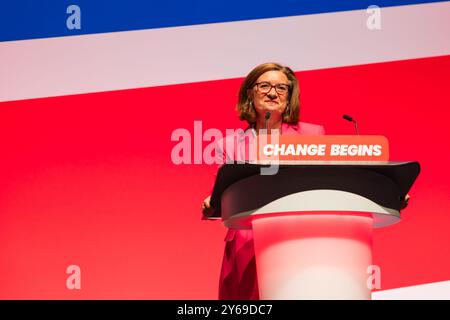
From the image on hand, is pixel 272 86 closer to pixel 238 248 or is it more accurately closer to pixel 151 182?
pixel 238 248

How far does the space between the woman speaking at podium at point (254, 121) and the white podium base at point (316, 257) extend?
2.42 ft

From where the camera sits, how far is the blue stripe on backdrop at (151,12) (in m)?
3.58

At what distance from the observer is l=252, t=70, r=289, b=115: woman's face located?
2.60 meters

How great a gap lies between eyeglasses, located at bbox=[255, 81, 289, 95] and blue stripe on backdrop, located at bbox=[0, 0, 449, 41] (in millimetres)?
1061

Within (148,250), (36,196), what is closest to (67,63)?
(36,196)

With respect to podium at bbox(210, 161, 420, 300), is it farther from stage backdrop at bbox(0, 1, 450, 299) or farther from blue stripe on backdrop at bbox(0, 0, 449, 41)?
blue stripe on backdrop at bbox(0, 0, 449, 41)

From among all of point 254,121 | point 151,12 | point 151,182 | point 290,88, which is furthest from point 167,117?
point 290,88

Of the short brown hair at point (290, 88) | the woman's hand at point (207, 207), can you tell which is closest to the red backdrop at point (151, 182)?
the short brown hair at point (290, 88)

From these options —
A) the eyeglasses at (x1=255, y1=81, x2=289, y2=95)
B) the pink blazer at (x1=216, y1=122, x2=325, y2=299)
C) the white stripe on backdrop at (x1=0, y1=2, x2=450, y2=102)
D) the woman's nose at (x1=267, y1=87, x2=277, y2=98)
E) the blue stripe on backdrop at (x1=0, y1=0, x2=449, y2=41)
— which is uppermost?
the blue stripe on backdrop at (x1=0, y1=0, x2=449, y2=41)

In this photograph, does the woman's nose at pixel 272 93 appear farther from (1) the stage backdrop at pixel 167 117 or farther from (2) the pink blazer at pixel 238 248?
(1) the stage backdrop at pixel 167 117

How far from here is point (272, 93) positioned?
2.60m

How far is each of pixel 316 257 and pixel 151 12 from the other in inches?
86.9

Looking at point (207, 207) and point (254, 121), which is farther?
point (254, 121)

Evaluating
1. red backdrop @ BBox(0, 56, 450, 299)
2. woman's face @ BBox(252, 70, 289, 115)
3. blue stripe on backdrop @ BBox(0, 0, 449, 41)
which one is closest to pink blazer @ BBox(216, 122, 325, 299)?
woman's face @ BBox(252, 70, 289, 115)
